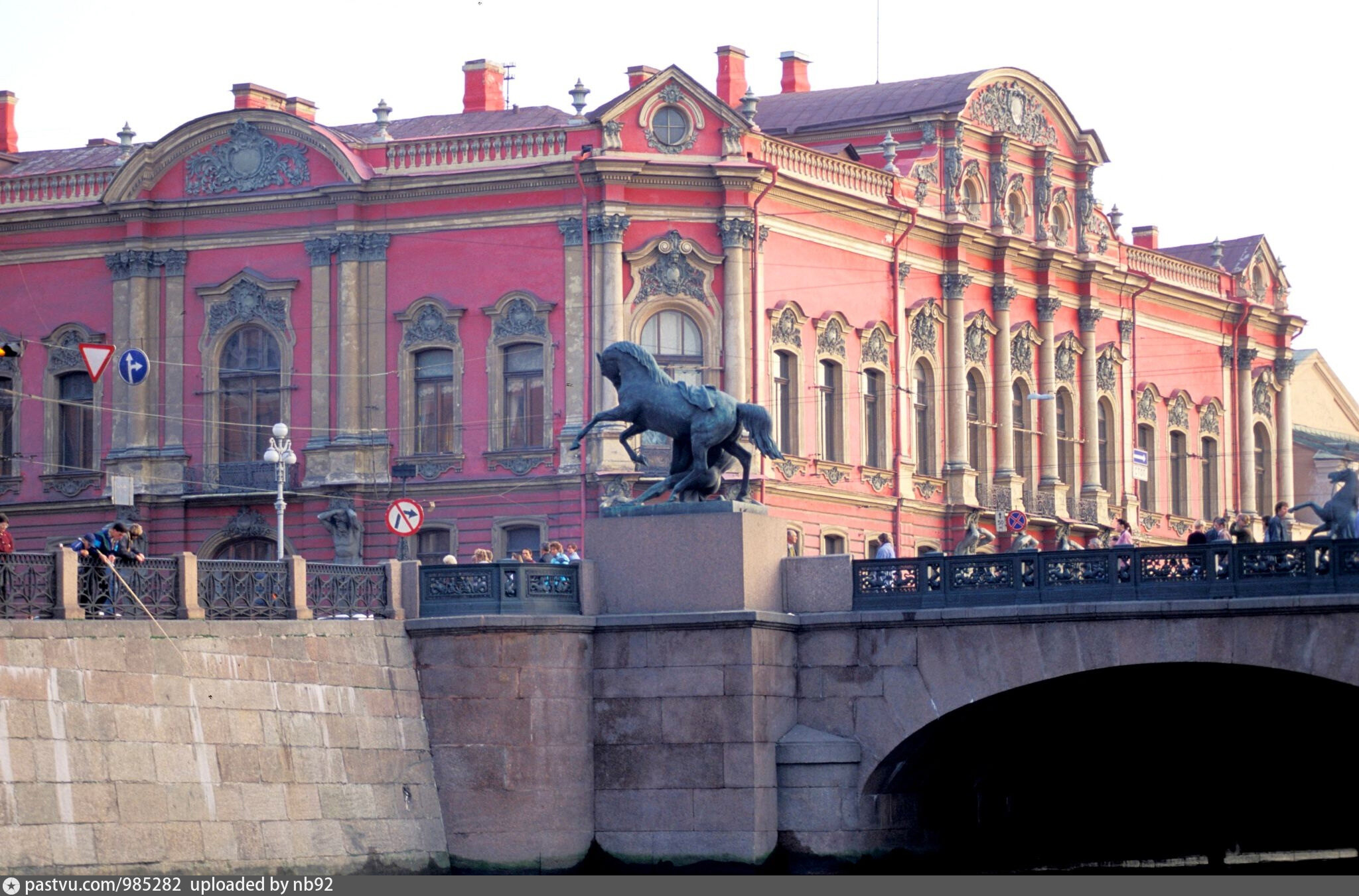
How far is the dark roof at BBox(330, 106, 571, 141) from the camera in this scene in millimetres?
44406

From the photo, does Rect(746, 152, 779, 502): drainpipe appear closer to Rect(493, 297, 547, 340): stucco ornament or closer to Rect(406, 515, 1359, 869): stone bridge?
Rect(493, 297, 547, 340): stucco ornament

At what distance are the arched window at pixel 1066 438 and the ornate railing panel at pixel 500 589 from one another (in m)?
23.0

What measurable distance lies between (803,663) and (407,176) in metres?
15.6

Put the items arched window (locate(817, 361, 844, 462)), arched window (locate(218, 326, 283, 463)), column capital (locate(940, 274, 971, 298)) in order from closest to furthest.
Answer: arched window (locate(218, 326, 283, 463)), arched window (locate(817, 361, 844, 462)), column capital (locate(940, 274, 971, 298))

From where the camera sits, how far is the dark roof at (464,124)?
4441 centimetres

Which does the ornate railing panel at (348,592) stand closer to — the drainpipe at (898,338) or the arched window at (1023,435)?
the drainpipe at (898,338)

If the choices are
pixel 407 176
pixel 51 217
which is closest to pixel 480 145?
pixel 407 176

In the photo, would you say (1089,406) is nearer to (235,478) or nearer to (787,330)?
(787,330)

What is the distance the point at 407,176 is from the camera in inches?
1660

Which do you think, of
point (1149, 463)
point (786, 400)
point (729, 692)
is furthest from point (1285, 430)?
point (729, 692)

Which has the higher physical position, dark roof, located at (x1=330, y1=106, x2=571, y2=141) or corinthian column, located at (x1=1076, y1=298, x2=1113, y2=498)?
dark roof, located at (x1=330, y1=106, x2=571, y2=141)

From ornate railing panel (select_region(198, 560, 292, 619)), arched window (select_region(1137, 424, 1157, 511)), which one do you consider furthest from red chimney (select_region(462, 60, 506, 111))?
ornate railing panel (select_region(198, 560, 292, 619))

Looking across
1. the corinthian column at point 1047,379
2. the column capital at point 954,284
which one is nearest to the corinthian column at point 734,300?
the column capital at point 954,284

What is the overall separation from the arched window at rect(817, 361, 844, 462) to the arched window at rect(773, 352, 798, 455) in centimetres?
100
